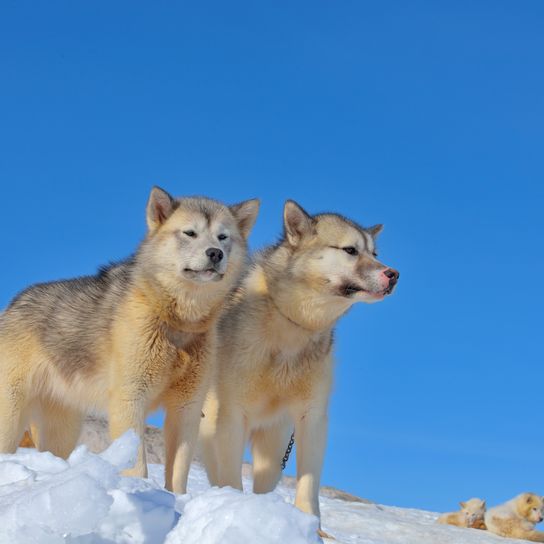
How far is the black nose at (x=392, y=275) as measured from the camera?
26.2 feet

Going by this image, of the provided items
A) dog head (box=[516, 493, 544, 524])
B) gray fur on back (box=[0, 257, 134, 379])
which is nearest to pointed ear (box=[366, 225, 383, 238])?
gray fur on back (box=[0, 257, 134, 379])

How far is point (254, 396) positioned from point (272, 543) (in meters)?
4.54

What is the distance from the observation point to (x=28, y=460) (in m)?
4.84

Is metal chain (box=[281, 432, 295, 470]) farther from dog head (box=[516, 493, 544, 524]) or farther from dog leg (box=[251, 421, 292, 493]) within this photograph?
dog head (box=[516, 493, 544, 524])

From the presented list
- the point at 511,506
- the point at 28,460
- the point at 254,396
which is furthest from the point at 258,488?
the point at 511,506

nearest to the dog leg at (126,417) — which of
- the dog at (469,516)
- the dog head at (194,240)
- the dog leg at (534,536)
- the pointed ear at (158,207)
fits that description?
the dog head at (194,240)

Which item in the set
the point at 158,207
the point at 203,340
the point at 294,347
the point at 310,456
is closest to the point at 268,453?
the point at 310,456

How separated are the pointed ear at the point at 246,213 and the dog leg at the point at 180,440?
1770mm

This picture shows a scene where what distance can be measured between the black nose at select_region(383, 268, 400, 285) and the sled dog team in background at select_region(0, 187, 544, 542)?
0.5 inches

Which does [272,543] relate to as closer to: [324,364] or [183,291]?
[183,291]

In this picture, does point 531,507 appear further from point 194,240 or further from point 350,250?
point 194,240

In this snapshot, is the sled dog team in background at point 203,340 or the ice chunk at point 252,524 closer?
the ice chunk at point 252,524

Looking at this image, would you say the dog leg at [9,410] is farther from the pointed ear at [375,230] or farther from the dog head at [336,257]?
the pointed ear at [375,230]

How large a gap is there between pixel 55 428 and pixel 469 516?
25.5 feet
